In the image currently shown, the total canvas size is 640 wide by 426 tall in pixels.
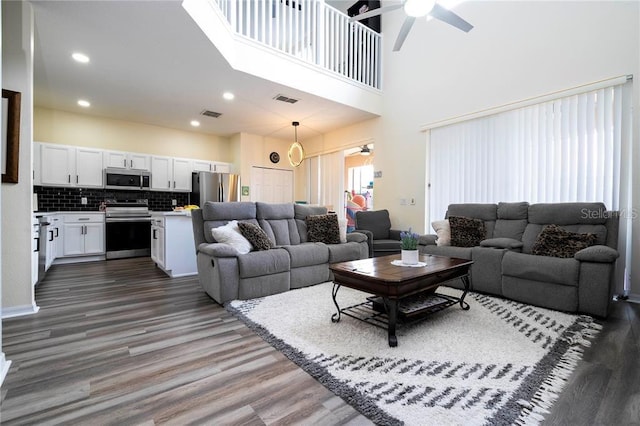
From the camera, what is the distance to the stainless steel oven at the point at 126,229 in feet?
17.8

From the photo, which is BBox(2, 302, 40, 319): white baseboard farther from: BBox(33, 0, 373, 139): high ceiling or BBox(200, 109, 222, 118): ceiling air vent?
BBox(200, 109, 222, 118): ceiling air vent

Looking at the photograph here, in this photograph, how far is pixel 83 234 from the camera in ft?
16.9

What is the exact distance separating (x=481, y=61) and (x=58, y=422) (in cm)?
568

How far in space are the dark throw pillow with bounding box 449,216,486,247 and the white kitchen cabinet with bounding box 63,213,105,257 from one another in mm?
5868

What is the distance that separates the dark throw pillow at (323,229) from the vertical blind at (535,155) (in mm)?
1930

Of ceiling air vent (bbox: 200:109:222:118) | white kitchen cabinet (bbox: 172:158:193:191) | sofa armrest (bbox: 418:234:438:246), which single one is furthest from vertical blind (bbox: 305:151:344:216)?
sofa armrest (bbox: 418:234:438:246)

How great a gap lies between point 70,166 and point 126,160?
87 centimetres

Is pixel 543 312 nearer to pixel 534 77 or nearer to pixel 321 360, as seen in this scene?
pixel 321 360

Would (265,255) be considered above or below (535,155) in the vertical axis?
below

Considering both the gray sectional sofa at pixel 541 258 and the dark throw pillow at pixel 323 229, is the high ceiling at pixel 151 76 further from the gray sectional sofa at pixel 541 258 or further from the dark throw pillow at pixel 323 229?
the gray sectional sofa at pixel 541 258

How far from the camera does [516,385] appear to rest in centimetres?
159

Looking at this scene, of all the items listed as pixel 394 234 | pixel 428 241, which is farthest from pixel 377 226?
pixel 428 241

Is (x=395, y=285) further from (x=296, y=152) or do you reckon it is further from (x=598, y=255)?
(x=296, y=152)

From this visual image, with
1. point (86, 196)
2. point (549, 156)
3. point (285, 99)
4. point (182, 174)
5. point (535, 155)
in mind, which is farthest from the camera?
point (182, 174)
